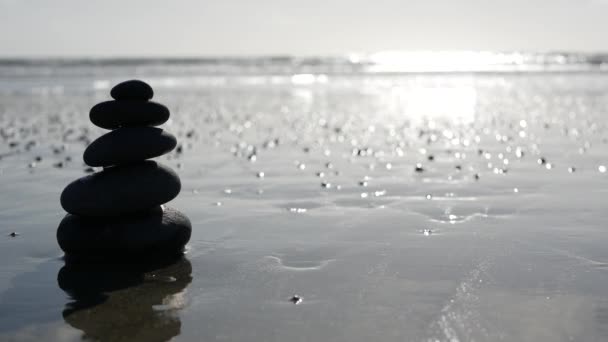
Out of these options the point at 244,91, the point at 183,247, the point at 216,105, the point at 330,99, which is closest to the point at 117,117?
the point at 183,247

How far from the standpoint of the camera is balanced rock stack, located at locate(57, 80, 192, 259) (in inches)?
262

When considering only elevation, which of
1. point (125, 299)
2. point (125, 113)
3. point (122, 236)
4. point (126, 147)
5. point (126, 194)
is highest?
point (125, 113)

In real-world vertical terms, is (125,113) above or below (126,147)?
above

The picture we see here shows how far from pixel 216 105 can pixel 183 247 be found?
1918 centimetres

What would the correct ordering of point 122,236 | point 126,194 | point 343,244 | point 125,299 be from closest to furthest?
point 125,299
point 122,236
point 126,194
point 343,244

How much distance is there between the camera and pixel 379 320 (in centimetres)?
503

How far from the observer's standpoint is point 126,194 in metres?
6.72

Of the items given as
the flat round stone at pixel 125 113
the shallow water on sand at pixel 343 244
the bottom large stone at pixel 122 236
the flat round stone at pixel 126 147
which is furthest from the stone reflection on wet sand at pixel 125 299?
the flat round stone at pixel 125 113

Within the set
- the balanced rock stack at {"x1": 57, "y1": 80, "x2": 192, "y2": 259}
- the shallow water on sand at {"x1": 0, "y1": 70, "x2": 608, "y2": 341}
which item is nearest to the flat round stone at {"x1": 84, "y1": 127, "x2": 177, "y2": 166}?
the balanced rock stack at {"x1": 57, "y1": 80, "x2": 192, "y2": 259}

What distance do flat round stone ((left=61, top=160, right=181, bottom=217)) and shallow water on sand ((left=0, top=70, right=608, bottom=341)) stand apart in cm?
60

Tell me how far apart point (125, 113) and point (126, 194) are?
3.02 feet

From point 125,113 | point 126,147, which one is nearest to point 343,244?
point 126,147

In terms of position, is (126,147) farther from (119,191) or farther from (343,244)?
(343,244)

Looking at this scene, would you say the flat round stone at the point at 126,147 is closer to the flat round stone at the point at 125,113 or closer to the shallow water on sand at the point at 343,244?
the flat round stone at the point at 125,113
